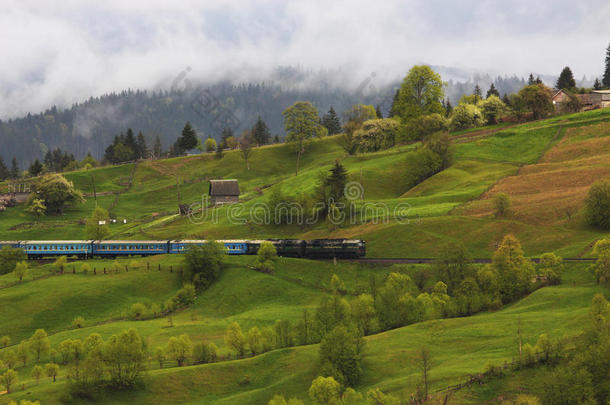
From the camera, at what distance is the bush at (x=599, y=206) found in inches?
2970

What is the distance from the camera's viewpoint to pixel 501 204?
8512 centimetres

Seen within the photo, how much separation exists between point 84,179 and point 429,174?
348 ft

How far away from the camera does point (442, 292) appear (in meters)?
60.9

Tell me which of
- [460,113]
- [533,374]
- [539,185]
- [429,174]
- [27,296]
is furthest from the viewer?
[460,113]

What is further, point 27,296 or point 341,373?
point 27,296

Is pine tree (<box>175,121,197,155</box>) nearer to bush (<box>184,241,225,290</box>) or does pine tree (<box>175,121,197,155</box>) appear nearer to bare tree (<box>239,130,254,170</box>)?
bare tree (<box>239,130,254,170</box>)

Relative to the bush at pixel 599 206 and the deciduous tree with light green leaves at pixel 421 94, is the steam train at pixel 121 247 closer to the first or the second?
the bush at pixel 599 206

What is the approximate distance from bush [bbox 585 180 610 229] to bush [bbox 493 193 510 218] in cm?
1170

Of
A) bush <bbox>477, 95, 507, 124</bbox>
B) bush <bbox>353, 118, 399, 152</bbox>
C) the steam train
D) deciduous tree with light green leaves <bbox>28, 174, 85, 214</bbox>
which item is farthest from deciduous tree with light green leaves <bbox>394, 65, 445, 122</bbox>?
deciduous tree with light green leaves <bbox>28, 174, 85, 214</bbox>

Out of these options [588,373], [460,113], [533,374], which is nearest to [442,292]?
[533,374]

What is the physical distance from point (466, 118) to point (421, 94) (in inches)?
595

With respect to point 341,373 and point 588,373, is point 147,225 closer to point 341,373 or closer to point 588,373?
point 341,373

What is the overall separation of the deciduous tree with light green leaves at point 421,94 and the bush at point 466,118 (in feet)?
15.3

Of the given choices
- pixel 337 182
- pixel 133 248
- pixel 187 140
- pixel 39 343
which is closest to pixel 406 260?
pixel 337 182
